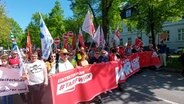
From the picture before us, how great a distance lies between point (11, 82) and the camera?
897 centimetres

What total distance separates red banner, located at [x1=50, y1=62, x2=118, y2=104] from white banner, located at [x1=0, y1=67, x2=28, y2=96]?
96 cm

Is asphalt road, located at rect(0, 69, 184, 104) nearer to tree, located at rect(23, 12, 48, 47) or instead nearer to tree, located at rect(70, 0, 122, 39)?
tree, located at rect(70, 0, 122, 39)

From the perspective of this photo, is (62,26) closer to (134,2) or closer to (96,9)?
(96,9)

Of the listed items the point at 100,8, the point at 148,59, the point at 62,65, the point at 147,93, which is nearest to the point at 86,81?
the point at 62,65

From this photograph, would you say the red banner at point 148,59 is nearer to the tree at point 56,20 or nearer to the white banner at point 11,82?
the white banner at point 11,82

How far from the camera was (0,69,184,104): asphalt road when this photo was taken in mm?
10820

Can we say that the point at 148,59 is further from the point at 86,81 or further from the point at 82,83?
the point at 82,83

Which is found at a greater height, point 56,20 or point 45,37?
point 56,20

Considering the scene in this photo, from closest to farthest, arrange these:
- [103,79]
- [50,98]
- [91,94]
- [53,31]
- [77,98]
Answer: [50,98], [77,98], [91,94], [103,79], [53,31]

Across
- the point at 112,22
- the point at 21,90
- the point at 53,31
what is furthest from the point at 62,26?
the point at 21,90

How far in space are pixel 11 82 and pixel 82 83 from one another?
6.78 ft

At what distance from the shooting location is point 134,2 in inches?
1241

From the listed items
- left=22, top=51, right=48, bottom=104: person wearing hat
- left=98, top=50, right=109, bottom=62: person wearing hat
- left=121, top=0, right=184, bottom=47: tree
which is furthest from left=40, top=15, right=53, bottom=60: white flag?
left=121, top=0, right=184, bottom=47: tree

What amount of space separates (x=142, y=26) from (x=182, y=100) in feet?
74.7
